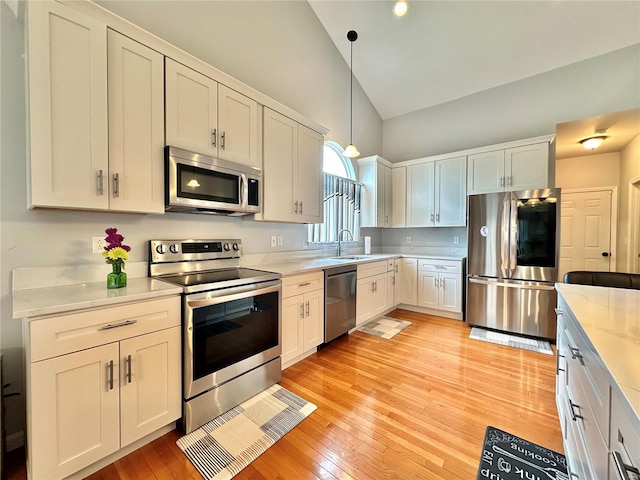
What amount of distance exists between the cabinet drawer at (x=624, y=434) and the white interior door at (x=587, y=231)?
5087 millimetres

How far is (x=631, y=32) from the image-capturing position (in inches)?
123

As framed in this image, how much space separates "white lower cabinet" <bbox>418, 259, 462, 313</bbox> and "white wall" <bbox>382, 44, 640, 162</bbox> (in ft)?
6.73

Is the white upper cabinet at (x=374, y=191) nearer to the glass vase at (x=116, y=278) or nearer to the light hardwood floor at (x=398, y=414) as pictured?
the light hardwood floor at (x=398, y=414)

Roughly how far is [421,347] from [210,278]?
2376mm

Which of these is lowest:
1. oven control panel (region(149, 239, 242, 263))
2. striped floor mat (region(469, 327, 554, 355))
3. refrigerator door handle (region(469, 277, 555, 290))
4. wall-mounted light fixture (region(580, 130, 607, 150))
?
striped floor mat (region(469, 327, 554, 355))

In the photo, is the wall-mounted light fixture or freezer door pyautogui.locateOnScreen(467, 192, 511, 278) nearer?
freezer door pyautogui.locateOnScreen(467, 192, 511, 278)

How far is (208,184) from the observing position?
2057 mm

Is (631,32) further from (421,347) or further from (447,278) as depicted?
(421,347)

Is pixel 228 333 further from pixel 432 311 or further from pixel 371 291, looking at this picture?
pixel 432 311

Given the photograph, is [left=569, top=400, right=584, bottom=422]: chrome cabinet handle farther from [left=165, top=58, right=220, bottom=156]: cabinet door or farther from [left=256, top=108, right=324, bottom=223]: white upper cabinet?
[left=165, top=58, right=220, bottom=156]: cabinet door

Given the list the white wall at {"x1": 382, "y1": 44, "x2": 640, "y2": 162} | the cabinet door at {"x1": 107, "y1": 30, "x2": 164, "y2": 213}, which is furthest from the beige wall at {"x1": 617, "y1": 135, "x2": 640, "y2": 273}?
the cabinet door at {"x1": 107, "y1": 30, "x2": 164, "y2": 213}

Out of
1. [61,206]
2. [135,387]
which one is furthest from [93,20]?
[135,387]

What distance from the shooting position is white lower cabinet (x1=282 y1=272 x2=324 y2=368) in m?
2.36

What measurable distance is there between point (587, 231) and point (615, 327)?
5.06 m
